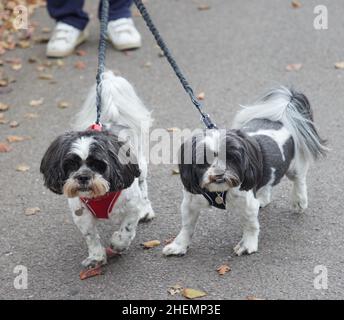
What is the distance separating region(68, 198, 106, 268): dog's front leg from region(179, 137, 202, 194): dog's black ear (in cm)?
65

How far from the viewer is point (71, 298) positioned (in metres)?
3.90

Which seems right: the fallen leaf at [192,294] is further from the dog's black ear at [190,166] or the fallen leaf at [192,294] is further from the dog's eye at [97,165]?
the dog's eye at [97,165]

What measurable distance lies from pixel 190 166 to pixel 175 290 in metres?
0.73

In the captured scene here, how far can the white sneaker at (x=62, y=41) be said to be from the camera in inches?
295

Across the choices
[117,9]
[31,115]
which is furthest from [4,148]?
[117,9]

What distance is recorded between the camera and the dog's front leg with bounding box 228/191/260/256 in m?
3.90

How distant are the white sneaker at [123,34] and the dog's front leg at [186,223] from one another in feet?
12.3

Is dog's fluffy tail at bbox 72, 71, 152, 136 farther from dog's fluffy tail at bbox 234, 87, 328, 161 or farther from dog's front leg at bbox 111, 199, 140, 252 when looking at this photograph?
dog's fluffy tail at bbox 234, 87, 328, 161

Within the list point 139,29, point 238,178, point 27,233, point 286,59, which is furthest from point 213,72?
point 238,178

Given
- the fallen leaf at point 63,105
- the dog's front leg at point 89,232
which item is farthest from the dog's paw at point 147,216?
the fallen leaf at point 63,105

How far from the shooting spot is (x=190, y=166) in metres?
3.63

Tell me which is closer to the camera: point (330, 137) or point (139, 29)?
point (330, 137)

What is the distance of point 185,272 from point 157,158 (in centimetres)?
152
